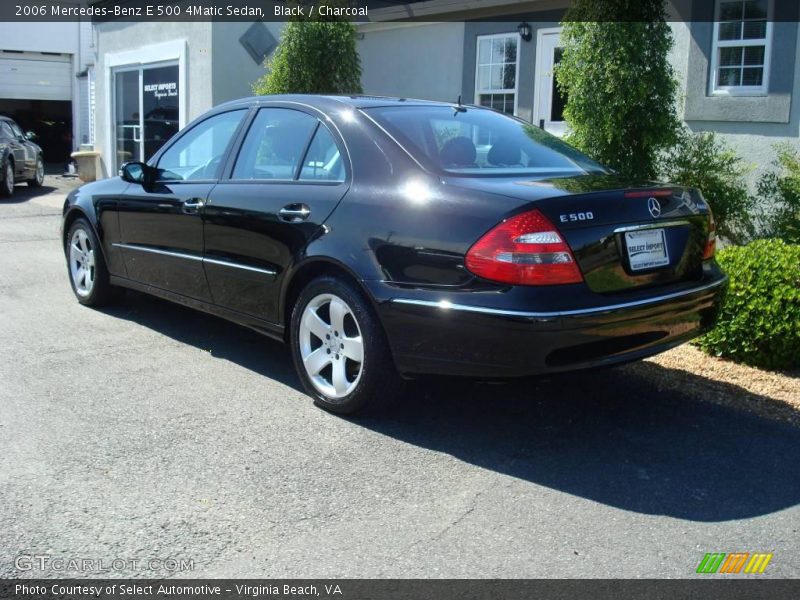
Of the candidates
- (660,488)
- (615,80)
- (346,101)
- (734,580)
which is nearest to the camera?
(734,580)

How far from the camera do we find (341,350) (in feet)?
14.9

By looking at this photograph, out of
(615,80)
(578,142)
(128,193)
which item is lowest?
(128,193)

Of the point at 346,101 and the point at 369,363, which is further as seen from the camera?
the point at 346,101

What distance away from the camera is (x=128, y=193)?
6250 mm

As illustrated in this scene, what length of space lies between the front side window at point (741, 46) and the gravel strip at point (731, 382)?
15.3ft

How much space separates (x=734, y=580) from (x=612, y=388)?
216cm

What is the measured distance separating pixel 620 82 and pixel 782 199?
73.3 inches

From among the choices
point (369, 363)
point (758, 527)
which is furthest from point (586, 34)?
point (758, 527)

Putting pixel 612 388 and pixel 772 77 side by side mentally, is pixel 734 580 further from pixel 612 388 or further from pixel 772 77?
pixel 772 77

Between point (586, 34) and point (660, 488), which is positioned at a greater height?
point (586, 34)

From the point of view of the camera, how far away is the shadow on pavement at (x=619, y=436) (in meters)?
3.79

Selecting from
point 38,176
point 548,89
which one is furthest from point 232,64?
point 38,176

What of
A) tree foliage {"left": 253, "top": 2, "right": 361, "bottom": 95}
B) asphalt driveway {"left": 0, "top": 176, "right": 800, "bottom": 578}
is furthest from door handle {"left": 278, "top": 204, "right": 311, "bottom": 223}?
tree foliage {"left": 253, "top": 2, "right": 361, "bottom": 95}

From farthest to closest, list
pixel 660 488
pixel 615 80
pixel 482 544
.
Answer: pixel 615 80, pixel 660 488, pixel 482 544
